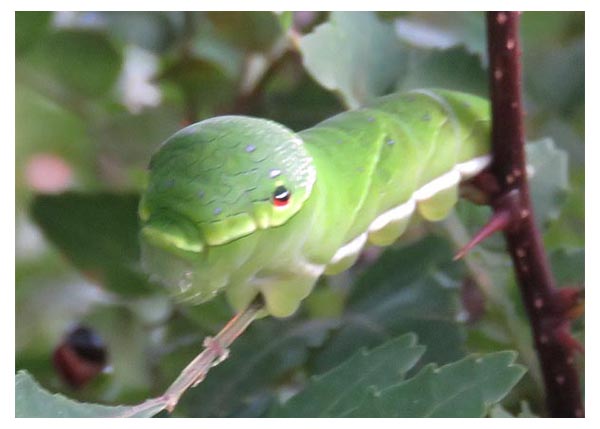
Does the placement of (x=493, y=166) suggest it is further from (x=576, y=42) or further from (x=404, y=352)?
(x=576, y=42)

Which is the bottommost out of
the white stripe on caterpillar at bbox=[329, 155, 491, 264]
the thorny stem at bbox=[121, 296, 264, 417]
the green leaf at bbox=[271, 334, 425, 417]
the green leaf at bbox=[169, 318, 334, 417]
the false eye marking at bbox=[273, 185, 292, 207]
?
the green leaf at bbox=[169, 318, 334, 417]

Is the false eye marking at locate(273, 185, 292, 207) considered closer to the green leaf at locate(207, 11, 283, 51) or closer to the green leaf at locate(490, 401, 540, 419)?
the green leaf at locate(490, 401, 540, 419)

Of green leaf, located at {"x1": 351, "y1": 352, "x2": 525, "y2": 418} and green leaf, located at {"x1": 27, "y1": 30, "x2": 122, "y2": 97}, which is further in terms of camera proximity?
green leaf, located at {"x1": 27, "y1": 30, "x2": 122, "y2": 97}

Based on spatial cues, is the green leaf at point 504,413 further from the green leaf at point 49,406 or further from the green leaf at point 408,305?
the green leaf at point 49,406

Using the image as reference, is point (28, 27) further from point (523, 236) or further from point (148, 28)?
point (523, 236)

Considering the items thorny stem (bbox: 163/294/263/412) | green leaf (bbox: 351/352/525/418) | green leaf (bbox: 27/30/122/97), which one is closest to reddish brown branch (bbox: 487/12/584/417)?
green leaf (bbox: 351/352/525/418)

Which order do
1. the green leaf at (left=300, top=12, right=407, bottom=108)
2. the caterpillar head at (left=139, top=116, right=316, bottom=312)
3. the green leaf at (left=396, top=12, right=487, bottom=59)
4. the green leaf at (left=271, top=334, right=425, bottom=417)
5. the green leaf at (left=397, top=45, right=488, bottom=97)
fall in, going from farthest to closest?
the green leaf at (left=396, top=12, right=487, bottom=59), the green leaf at (left=397, top=45, right=488, bottom=97), the green leaf at (left=300, top=12, right=407, bottom=108), the green leaf at (left=271, top=334, right=425, bottom=417), the caterpillar head at (left=139, top=116, right=316, bottom=312)
